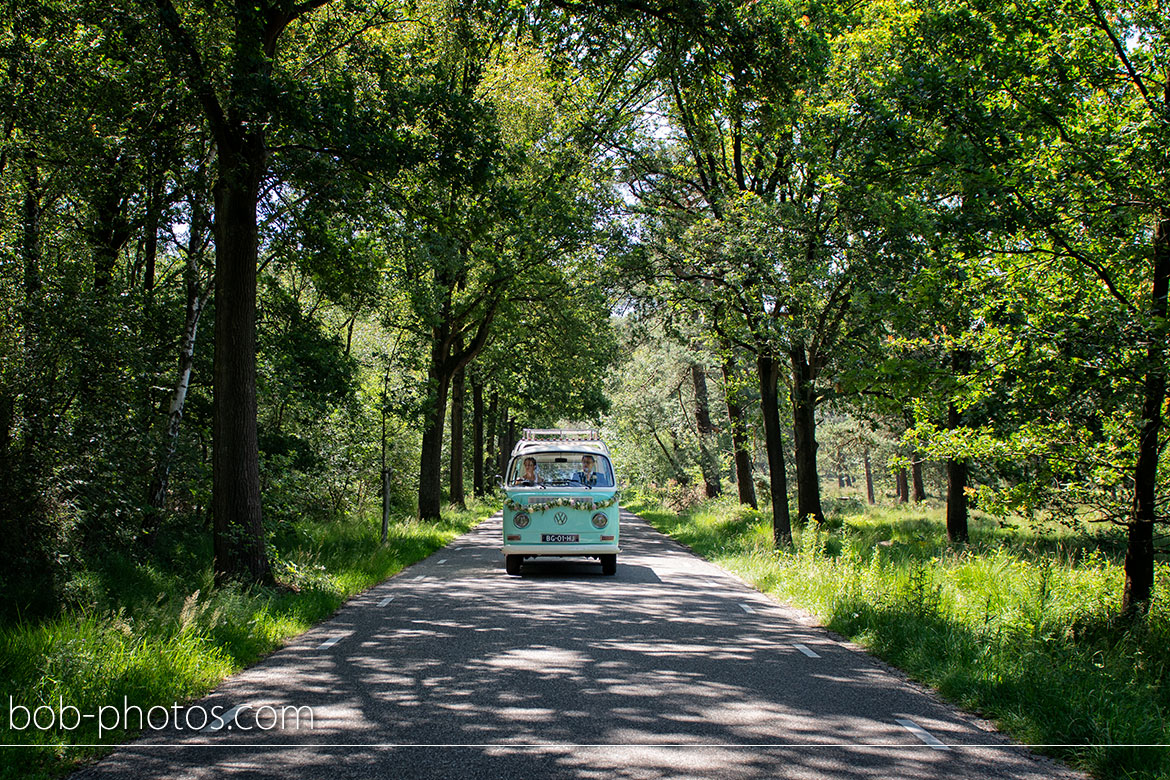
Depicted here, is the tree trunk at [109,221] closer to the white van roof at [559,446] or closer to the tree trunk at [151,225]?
the tree trunk at [151,225]

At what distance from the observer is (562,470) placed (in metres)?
14.3

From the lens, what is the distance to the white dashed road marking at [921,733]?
493 centimetres

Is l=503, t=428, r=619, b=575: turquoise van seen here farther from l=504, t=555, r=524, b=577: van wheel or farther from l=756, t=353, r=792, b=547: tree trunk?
l=756, t=353, r=792, b=547: tree trunk

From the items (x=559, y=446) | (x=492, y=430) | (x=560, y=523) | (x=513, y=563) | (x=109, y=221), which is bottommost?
(x=513, y=563)

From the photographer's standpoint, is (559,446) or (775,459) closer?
(559,446)

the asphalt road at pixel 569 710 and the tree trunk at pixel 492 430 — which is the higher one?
the tree trunk at pixel 492 430

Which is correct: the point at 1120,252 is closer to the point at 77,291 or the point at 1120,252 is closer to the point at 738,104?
the point at 738,104

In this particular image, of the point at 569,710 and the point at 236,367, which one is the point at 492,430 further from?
the point at 569,710

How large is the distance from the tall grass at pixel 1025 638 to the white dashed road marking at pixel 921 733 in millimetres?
635

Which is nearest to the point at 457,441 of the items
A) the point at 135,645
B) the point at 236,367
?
the point at 236,367

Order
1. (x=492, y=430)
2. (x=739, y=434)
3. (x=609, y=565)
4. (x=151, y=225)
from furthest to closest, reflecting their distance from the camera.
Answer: (x=492, y=430) < (x=739, y=434) < (x=609, y=565) < (x=151, y=225)

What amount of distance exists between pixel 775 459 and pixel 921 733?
496 inches

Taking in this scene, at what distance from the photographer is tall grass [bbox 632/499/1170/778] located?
16.6ft

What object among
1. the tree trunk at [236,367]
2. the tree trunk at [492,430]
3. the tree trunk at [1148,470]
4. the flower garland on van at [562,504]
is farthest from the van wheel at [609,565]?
the tree trunk at [492,430]
